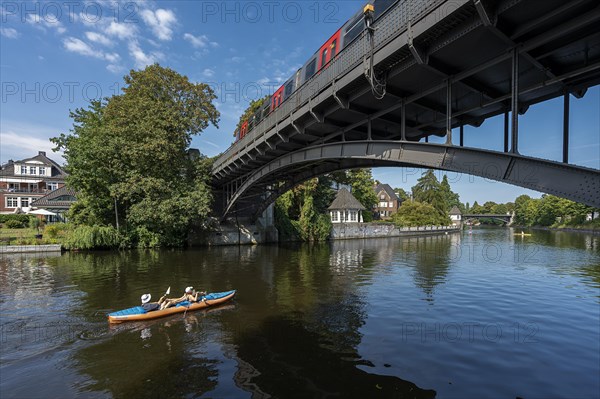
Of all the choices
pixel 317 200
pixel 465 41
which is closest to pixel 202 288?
pixel 465 41

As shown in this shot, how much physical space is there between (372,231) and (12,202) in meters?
58.5

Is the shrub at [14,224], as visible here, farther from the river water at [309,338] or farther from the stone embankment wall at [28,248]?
the river water at [309,338]

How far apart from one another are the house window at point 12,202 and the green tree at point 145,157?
27.7 meters

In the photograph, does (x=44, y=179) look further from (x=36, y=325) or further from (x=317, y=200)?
(x=36, y=325)

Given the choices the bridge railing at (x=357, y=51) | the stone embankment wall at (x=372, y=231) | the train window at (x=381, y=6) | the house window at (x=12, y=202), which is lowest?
the stone embankment wall at (x=372, y=231)

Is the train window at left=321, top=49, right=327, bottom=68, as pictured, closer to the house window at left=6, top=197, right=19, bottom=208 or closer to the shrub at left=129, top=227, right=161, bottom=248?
the shrub at left=129, top=227, right=161, bottom=248

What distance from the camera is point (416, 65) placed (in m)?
9.22

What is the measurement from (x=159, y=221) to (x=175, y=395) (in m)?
24.3

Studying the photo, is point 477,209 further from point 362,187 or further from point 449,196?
point 362,187

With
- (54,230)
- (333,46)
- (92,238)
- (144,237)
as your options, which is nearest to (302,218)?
(144,237)

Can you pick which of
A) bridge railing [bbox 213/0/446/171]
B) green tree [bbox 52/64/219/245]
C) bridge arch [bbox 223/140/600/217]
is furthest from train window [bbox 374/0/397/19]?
green tree [bbox 52/64/219/245]

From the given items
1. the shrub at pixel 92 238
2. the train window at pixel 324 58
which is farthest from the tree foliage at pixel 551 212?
the shrub at pixel 92 238

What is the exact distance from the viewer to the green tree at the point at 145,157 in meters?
27.5

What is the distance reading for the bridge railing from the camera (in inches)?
330
